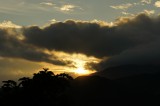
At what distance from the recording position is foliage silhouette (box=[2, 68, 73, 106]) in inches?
2084

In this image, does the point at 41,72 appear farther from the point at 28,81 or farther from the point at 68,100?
the point at 68,100

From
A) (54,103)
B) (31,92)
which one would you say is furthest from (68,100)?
(31,92)

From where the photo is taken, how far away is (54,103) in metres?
52.6

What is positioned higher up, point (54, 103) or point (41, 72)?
point (41, 72)

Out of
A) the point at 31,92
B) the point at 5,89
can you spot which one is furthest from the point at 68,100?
the point at 5,89

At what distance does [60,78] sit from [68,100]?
4343mm

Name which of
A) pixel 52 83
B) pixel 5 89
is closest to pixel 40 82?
pixel 52 83

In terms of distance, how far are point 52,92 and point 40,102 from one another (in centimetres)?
238

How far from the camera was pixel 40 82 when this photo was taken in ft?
176

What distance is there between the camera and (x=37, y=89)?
5347cm

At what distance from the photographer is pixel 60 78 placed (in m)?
54.8

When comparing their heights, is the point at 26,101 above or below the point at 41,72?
below

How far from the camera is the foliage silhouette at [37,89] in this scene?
174 ft

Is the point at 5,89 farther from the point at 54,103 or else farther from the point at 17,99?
the point at 54,103
